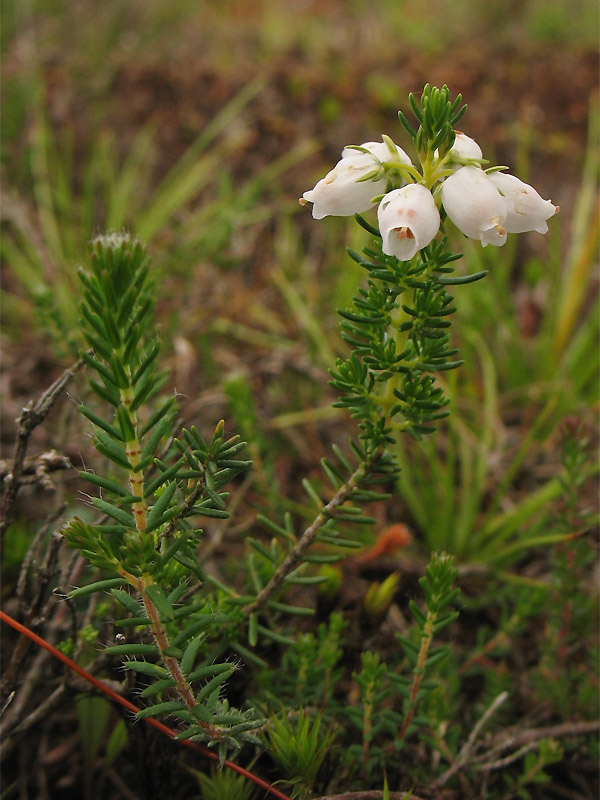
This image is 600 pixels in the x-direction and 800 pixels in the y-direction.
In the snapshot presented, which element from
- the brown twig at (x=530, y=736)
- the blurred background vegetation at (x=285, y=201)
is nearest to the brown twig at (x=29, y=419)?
the blurred background vegetation at (x=285, y=201)

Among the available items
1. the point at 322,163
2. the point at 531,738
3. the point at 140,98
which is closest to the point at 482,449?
the point at 531,738

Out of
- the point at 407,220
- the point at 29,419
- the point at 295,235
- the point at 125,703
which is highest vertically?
the point at 295,235

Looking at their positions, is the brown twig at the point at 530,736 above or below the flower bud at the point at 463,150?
below

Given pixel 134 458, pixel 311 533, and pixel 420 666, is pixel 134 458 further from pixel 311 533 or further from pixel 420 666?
pixel 420 666

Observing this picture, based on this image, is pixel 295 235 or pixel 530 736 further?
pixel 295 235

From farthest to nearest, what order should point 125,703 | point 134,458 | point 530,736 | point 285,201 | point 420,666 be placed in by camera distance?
point 285,201
point 530,736
point 420,666
point 125,703
point 134,458

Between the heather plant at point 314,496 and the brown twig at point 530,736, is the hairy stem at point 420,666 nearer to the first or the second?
the heather plant at point 314,496

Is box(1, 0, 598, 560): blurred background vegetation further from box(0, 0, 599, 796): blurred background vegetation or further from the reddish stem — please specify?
the reddish stem

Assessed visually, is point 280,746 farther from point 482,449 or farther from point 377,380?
point 482,449

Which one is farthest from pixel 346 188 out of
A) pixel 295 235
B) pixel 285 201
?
pixel 285 201
